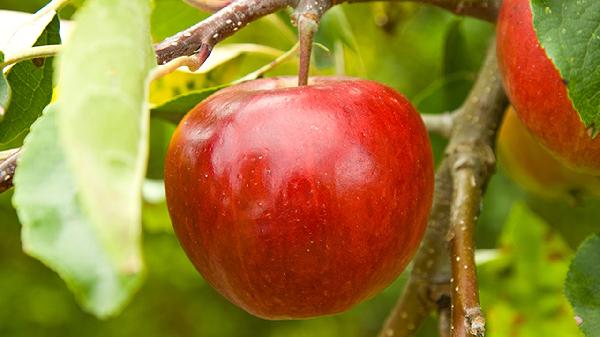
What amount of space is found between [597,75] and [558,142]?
0.30ft

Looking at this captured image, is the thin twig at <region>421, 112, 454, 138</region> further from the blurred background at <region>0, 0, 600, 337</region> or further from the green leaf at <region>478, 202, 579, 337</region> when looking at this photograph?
the green leaf at <region>478, 202, 579, 337</region>

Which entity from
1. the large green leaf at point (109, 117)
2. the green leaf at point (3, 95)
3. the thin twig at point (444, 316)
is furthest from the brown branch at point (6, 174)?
the thin twig at point (444, 316)

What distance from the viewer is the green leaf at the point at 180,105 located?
0.86 m

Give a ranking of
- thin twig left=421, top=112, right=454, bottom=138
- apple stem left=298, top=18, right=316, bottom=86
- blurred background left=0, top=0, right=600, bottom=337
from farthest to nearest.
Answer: blurred background left=0, top=0, right=600, bottom=337 < thin twig left=421, top=112, right=454, bottom=138 < apple stem left=298, top=18, right=316, bottom=86

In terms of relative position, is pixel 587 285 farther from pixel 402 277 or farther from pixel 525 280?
pixel 402 277

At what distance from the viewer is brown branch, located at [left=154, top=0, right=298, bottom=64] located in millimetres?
633

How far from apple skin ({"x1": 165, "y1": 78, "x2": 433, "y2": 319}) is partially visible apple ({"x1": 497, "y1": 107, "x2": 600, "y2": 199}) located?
40cm

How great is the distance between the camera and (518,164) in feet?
3.65

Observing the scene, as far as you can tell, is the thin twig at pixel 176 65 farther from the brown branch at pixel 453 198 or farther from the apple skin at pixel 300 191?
the brown branch at pixel 453 198

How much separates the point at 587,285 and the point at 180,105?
1.42 feet

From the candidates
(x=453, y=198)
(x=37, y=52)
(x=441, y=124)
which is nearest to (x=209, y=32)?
(x=37, y=52)

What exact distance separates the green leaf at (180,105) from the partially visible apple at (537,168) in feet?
1.31

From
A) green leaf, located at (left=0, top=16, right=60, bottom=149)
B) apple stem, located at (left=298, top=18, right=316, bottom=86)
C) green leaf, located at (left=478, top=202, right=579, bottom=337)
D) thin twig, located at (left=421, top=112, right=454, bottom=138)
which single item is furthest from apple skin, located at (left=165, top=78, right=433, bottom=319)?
green leaf, located at (left=478, top=202, right=579, bottom=337)

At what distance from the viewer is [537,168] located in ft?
3.58
